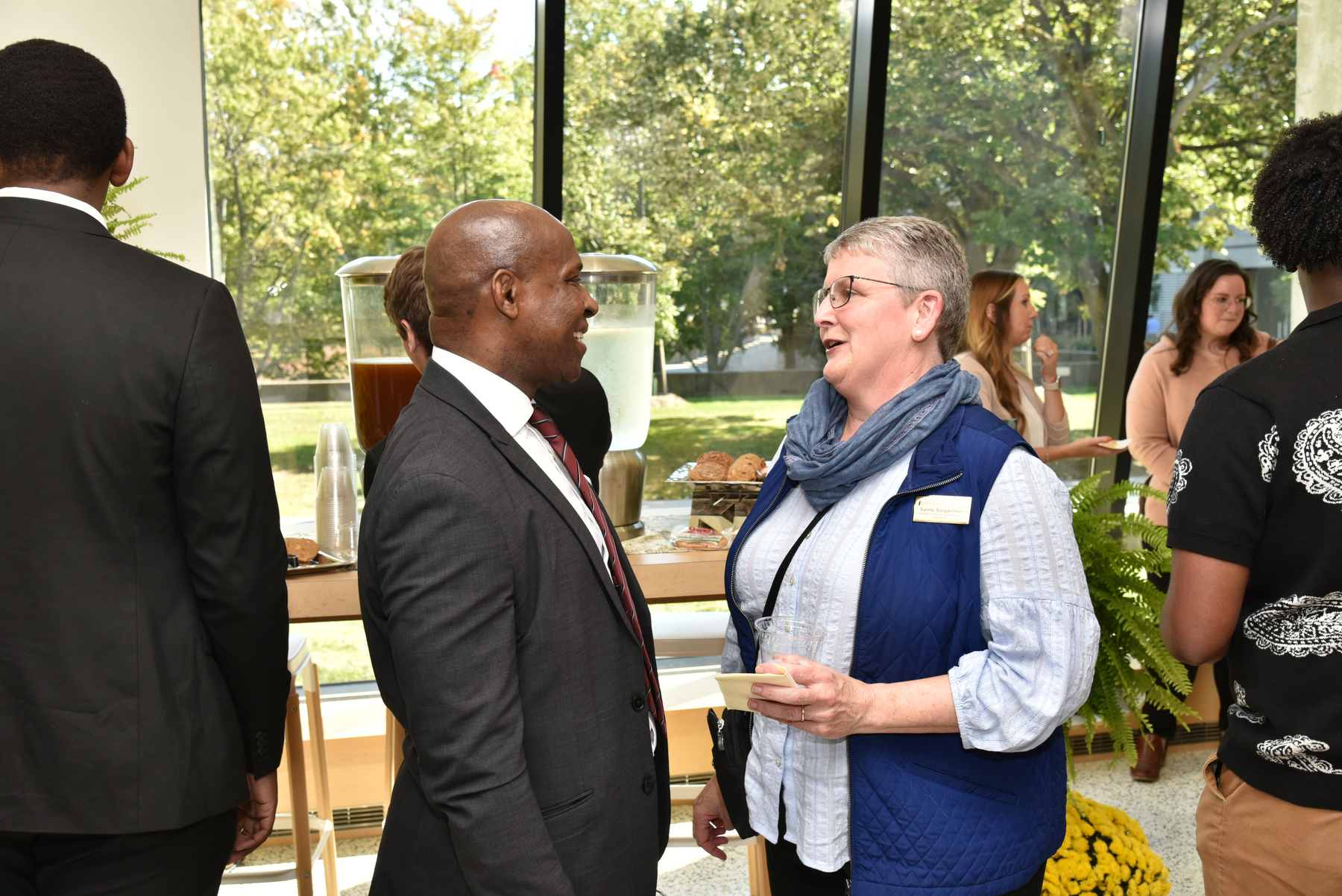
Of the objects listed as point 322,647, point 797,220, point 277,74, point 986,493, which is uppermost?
point 277,74

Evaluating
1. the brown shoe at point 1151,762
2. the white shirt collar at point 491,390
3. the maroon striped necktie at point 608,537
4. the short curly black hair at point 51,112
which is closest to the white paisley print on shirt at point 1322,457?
the maroon striped necktie at point 608,537

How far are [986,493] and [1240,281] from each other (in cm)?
294

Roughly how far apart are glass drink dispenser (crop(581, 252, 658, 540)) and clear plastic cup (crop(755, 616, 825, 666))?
1403 mm

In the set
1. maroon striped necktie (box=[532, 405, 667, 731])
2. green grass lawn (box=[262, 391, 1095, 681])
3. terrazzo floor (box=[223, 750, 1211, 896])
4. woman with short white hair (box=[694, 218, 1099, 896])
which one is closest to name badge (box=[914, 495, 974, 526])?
woman with short white hair (box=[694, 218, 1099, 896])

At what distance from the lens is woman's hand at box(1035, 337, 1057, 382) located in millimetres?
3719

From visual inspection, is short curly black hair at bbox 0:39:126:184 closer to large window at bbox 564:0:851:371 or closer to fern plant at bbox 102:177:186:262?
fern plant at bbox 102:177:186:262

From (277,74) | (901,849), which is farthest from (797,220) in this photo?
(901,849)

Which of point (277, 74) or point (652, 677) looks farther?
point (277, 74)

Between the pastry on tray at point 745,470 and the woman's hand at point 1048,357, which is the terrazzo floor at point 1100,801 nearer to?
the pastry on tray at point 745,470

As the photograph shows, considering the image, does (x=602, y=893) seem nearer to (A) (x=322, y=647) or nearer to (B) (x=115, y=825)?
(B) (x=115, y=825)

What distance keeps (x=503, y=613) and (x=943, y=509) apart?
58cm

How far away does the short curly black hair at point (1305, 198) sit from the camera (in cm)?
129

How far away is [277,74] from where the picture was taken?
3422 millimetres

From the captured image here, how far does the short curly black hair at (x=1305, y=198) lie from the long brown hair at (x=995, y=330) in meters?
1.91
